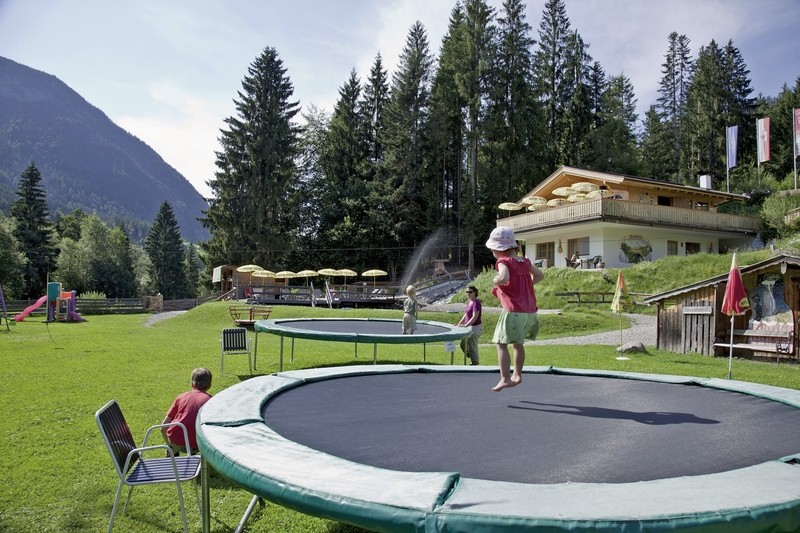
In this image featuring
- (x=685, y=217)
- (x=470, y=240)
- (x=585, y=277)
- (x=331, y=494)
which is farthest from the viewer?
(x=470, y=240)

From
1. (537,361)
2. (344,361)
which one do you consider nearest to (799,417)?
(537,361)

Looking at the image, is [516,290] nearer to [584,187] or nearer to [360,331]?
[360,331]

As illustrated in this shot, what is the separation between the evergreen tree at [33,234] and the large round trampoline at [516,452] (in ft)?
148

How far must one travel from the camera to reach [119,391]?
24.1 feet

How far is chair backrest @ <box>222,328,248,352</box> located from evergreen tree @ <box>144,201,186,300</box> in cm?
4951

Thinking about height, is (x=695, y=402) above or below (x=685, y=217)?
below

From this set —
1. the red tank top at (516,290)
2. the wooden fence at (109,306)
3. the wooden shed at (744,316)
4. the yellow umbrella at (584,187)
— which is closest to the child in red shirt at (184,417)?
the red tank top at (516,290)

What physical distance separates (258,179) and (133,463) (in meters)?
36.9

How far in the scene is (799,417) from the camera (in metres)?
3.53

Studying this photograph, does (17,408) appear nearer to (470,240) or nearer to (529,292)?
(529,292)

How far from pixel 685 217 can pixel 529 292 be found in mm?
26669

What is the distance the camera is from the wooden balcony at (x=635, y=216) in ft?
81.1

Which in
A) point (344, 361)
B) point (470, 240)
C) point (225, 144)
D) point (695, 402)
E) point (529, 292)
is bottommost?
point (344, 361)

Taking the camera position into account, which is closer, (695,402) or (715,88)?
(695,402)
